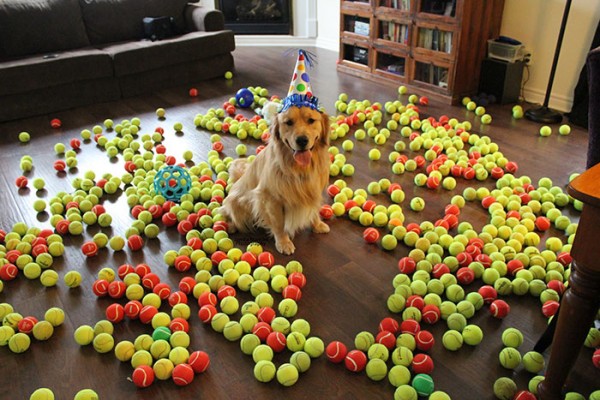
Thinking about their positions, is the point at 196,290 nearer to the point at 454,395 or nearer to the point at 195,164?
the point at 454,395

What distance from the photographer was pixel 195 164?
344cm

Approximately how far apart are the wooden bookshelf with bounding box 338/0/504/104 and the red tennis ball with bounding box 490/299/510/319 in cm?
293

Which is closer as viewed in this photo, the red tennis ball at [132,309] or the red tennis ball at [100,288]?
the red tennis ball at [132,309]

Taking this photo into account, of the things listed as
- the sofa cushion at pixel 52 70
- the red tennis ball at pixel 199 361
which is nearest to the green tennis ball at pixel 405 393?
the red tennis ball at pixel 199 361

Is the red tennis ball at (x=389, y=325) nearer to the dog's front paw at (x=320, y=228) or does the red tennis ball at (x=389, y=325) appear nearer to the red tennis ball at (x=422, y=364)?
the red tennis ball at (x=422, y=364)

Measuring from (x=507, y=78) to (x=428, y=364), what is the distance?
3.47 m

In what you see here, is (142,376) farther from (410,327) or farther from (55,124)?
(55,124)

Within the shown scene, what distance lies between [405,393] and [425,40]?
390 cm

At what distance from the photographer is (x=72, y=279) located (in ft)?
7.23

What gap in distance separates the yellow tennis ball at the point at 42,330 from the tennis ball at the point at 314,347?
3.50 ft

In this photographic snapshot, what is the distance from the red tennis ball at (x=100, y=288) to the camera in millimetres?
2126

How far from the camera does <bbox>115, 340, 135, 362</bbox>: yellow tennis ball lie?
1.78 m

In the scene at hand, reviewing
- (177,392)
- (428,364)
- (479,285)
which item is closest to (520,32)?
(479,285)

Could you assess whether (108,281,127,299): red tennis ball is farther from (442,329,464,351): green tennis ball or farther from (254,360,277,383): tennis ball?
(442,329,464,351): green tennis ball
